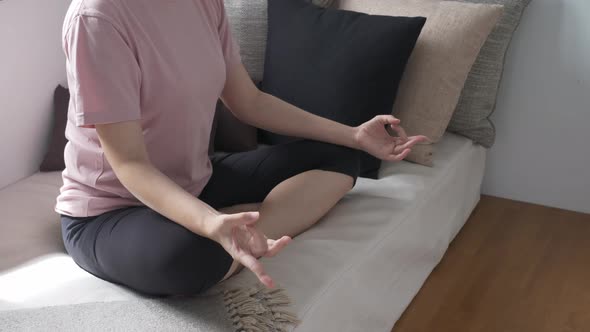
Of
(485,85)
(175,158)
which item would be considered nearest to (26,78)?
(175,158)

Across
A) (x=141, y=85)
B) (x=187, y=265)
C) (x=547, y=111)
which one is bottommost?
(x=547, y=111)

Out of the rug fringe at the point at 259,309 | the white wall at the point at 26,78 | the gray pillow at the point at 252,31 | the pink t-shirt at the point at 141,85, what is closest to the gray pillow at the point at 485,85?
the gray pillow at the point at 252,31

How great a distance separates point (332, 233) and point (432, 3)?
0.91 m

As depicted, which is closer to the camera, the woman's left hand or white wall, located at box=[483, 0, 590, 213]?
the woman's left hand

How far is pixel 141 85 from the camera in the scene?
1565 millimetres

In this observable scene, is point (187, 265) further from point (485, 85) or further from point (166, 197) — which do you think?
point (485, 85)

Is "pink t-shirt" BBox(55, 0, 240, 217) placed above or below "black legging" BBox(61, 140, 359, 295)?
above

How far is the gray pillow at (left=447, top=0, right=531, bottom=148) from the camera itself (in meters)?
2.40

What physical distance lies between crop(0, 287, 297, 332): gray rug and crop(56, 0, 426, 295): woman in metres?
0.04

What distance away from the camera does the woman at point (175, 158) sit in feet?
4.60

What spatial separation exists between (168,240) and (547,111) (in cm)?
155

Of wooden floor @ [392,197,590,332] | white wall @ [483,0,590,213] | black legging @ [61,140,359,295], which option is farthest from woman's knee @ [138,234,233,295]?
white wall @ [483,0,590,213]

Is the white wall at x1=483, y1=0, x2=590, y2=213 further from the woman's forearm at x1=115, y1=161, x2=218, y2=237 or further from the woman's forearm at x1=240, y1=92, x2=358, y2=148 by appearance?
the woman's forearm at x1=115, y1=161, x2=218, y2=237

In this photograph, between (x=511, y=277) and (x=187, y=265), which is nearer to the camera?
(x=187, y=265)
